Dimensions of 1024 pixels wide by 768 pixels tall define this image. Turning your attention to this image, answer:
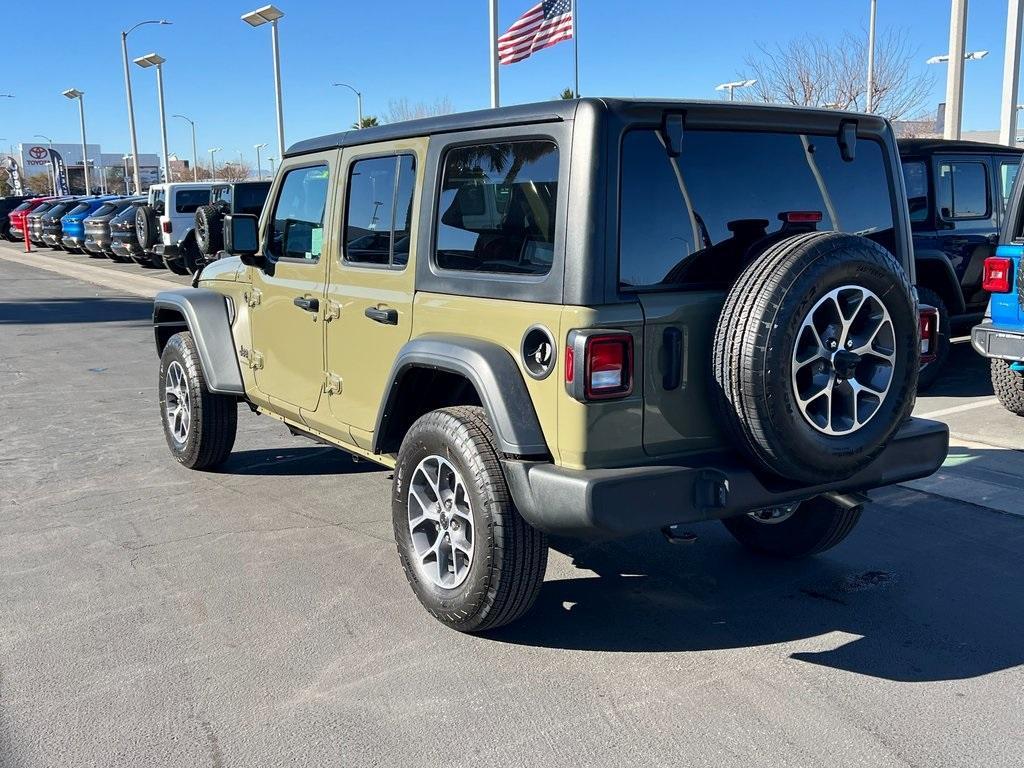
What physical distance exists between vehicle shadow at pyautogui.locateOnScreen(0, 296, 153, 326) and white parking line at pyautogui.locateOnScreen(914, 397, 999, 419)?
1114 centimetres

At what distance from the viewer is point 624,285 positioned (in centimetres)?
338

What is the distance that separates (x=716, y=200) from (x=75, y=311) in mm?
14608

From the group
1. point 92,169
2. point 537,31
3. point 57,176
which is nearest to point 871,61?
point 537,31

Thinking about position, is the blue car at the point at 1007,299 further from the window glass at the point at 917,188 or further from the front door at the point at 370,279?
the front door at the point at 370,279

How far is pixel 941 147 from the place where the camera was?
8914 millimetres

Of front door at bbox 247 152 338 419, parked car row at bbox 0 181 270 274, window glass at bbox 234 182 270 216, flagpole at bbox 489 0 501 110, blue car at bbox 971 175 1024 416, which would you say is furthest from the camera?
parked car row at bbox 0 181 270 274

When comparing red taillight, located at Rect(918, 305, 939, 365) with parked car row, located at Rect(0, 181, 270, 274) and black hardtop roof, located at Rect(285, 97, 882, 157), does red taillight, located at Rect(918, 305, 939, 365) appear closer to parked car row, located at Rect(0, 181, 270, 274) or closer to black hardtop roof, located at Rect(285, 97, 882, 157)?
black hardtop roof, located at Rect(285, 97, 882, 157)

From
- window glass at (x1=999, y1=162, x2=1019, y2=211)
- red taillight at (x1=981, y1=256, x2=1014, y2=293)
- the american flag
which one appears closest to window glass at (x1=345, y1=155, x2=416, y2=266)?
red taillight at (x1=981, y1=256, x2=1014, y2=293)

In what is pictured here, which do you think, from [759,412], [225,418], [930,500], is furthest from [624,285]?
[225,418]

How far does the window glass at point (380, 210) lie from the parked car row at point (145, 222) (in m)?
10.1

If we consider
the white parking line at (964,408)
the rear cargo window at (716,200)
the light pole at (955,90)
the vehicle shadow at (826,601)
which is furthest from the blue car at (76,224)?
the rear cargo window at (716,200)

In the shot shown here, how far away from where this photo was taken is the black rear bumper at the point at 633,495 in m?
3.26

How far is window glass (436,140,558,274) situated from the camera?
3.52 m

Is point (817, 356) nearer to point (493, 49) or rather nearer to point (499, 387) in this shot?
point (499, 387)
